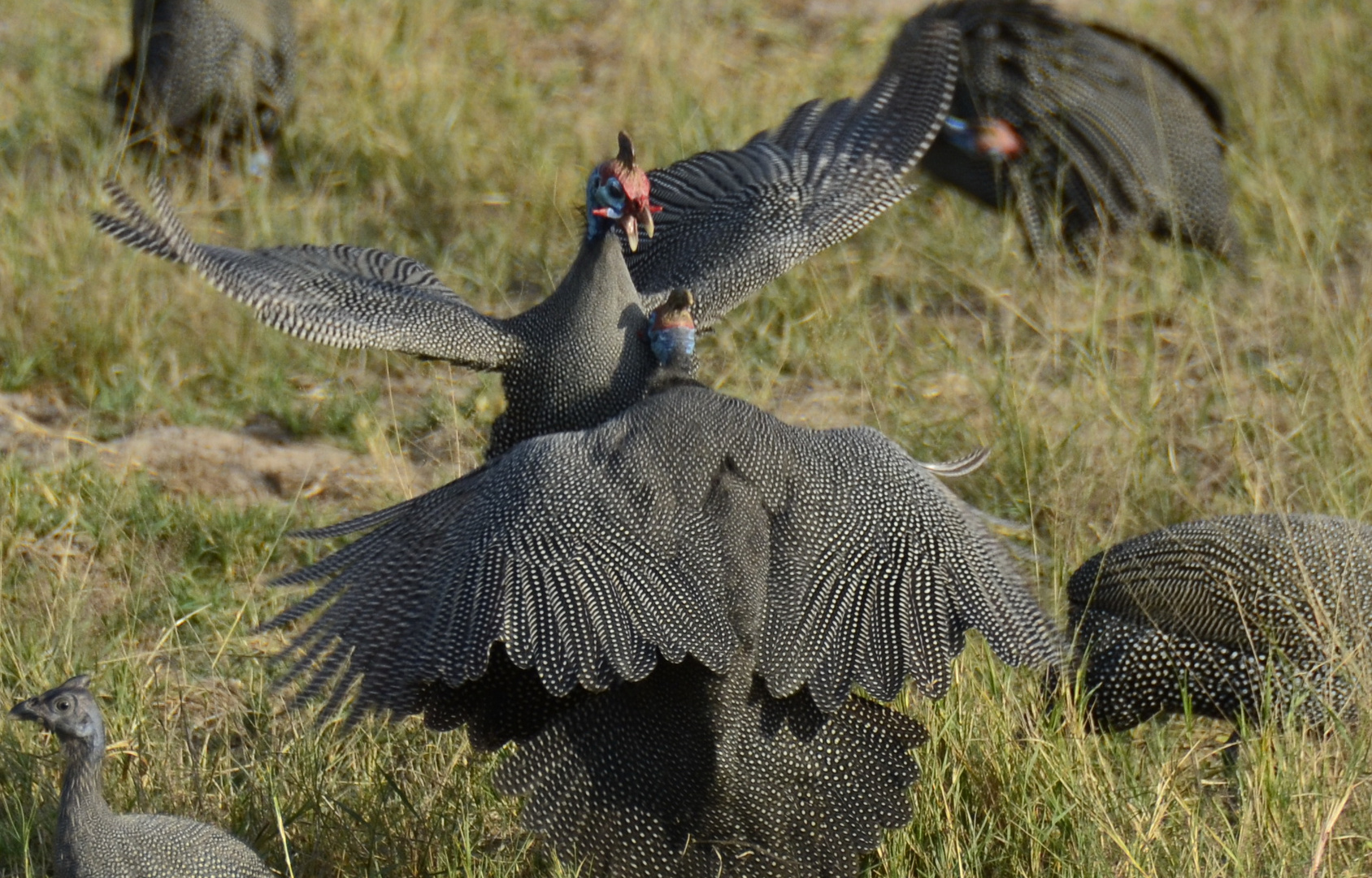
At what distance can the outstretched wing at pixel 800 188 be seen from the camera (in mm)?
4555

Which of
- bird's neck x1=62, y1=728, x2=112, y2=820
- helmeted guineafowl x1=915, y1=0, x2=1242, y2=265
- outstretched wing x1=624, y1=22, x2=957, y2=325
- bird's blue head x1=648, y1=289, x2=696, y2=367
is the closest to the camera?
bird's neck x1=62, y1=728, x2=112, y2=820

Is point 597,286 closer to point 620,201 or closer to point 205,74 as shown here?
point 620,201

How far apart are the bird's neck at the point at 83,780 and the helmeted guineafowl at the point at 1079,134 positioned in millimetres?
3613

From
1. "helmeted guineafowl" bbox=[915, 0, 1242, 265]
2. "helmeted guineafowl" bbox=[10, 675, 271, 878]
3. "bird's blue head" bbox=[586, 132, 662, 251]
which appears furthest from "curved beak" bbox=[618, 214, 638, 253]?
"helmeted guineafowl" bbox=[915, 0, 1242, 265]

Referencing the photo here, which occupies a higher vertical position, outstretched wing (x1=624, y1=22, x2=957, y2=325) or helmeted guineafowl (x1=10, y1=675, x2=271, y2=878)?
outstretched wing (x1=624, y1=22, x2=957, y2=325)

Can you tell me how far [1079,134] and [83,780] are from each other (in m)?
4.19

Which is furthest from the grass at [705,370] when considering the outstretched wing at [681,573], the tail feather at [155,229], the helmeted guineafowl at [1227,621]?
the tail feather at [155,229]

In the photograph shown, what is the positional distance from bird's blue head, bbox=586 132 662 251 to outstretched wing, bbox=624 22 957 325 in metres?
0.44

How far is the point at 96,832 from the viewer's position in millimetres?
3059

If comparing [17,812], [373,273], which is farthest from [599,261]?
[17,812]

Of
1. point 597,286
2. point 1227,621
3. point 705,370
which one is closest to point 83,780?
point 597,286

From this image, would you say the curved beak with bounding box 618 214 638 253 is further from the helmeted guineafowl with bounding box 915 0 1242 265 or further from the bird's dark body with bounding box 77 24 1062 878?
the helmeted guineafowl with bounding box 915 0 1242 265

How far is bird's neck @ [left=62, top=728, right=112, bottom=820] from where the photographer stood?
308 cm

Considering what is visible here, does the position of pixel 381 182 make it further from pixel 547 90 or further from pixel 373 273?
pixel 373 273
